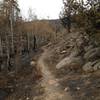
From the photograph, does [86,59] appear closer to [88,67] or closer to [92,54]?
[92,54]

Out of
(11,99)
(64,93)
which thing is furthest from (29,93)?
(64,93)

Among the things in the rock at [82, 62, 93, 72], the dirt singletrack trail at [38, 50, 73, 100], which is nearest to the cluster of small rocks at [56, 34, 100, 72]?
the rock at [82, 62, 93, 72]

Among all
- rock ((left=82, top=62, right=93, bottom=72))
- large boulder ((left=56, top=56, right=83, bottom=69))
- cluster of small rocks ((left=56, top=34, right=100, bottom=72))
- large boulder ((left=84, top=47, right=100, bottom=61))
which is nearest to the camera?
rock ((left=82, top=62, right=93, bottom=72))

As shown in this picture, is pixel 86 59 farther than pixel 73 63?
No

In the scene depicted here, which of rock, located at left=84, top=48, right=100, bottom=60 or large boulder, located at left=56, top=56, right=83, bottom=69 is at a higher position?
rock, located at left=84, top=48, right=100, bottom=60

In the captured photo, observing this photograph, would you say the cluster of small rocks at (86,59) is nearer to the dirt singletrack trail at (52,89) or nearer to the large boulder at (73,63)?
the large boulder at (73,63)

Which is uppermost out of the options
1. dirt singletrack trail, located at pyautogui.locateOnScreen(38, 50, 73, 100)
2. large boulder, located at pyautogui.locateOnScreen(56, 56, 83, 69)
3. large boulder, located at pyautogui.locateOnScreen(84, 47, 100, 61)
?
large boulder, located at pyautogui.locateOnScreen(84, 47, 100, 61)

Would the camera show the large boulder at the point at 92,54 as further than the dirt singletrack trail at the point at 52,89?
Yes

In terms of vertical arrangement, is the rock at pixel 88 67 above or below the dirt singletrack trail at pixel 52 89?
above

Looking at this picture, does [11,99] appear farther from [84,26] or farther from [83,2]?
[83,2]

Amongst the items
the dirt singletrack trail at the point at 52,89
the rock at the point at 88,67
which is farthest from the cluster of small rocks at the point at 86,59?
the dirt singletrack trail at the point at 52,89

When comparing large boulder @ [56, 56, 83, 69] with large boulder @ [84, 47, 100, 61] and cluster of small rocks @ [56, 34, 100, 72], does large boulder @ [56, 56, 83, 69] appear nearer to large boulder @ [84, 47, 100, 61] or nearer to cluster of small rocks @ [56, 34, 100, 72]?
cluster of small rocks @ [56, 34, 100, 72]

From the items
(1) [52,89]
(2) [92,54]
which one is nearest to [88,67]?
(2) [92,54]

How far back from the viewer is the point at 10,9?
4050cm
